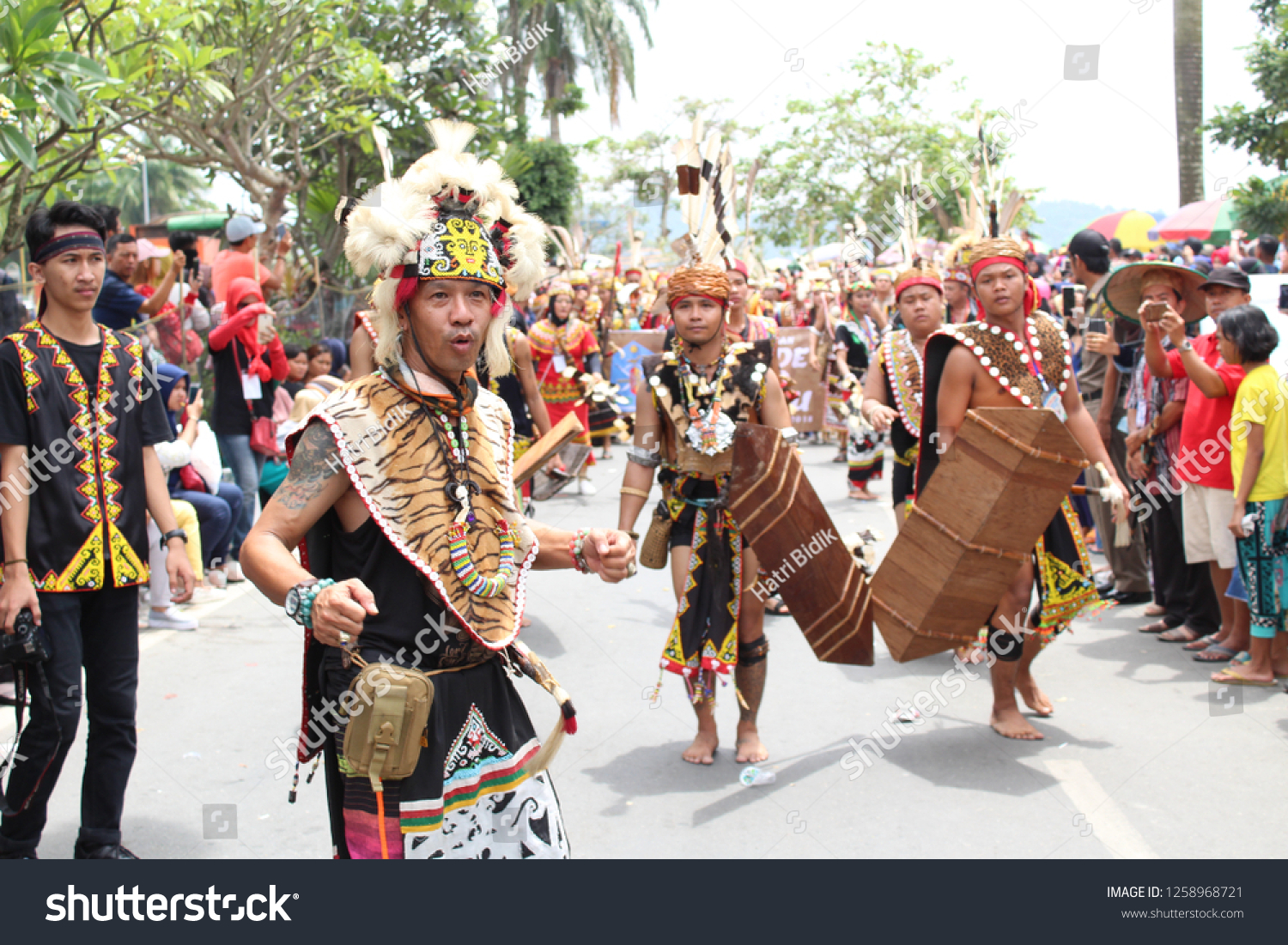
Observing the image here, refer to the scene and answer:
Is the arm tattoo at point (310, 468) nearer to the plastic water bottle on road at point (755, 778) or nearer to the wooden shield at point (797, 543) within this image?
the wooden shield at point (797, 543)

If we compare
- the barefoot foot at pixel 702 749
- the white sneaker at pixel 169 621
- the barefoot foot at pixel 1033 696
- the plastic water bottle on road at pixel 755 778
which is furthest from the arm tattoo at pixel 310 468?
the white sneaker at pixel 169 621

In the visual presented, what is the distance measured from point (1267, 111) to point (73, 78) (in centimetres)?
1870

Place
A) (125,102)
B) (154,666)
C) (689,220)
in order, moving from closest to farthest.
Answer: (689,220)
(154,666)
(125,102)

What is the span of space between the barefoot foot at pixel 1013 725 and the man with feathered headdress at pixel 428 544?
3.07 meters

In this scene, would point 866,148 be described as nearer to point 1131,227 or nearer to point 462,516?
point 1131,227

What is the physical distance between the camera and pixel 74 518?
11.9 feet

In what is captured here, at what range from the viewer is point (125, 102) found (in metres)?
6.91

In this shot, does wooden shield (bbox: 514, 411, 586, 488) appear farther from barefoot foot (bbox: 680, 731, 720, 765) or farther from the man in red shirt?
the man in red shirt

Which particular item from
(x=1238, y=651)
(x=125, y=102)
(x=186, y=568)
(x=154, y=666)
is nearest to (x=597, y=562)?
(x=186, y=568)

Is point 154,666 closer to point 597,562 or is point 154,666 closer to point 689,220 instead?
point 689,220

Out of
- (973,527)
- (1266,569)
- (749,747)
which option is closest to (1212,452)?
(1266,569)

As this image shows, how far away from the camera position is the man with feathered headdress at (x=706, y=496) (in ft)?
15.8

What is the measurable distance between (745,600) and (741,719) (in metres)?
0.55

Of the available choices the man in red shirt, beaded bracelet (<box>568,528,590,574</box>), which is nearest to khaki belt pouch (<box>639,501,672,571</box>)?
beaded bracelet (<box>568,528,590,574</box>)
